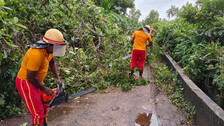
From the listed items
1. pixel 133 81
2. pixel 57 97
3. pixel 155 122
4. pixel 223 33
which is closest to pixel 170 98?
pixel 155 122

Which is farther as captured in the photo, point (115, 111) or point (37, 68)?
point (115, 111)

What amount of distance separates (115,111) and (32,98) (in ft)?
5.61

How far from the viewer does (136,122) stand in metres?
2.96

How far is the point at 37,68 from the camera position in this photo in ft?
6.88

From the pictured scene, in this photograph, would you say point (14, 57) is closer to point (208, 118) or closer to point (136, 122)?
point (136, 122)

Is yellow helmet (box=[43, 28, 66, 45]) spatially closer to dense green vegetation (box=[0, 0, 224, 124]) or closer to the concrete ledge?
dense green vegetation (box=[0, 0, 224, 124])

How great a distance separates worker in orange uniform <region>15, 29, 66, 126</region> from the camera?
6.81 ft

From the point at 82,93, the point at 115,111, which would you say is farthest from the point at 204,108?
the point at 82,93

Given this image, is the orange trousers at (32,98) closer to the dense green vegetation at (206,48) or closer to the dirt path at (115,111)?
the dirt path at (115,111)

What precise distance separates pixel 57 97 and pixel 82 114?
1.04 m

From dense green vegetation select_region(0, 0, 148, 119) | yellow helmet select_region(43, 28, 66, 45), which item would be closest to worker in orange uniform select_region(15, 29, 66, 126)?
yellow helmet select_region(43, 28, 66, 45)

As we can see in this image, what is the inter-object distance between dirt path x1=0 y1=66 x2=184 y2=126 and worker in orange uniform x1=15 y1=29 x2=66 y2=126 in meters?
0.80

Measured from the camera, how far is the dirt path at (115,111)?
298cm

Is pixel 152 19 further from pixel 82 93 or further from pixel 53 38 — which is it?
pixel 53 38
